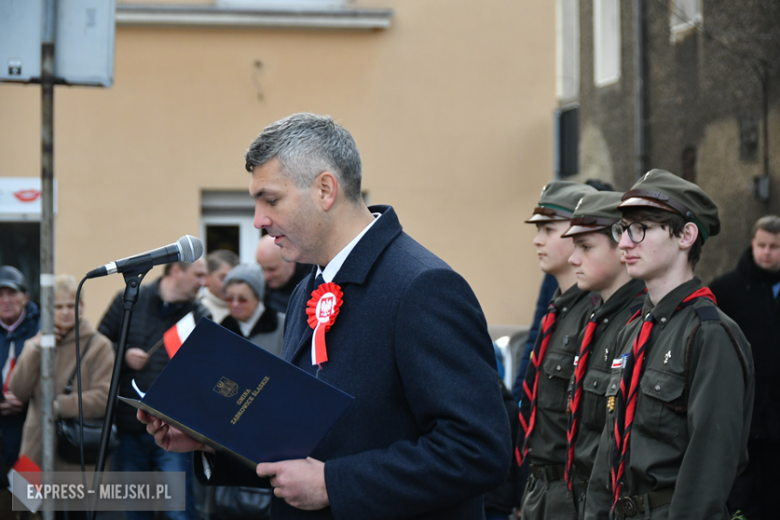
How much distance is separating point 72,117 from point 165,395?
22.5ft

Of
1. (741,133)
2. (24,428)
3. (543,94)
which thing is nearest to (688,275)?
(24,428)

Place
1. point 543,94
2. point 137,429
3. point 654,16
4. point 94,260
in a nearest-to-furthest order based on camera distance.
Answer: point 137,429, point 94,260, point 543,94, point 654,16

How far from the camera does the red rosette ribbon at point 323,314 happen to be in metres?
2.32

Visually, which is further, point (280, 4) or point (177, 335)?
point (280, 4)

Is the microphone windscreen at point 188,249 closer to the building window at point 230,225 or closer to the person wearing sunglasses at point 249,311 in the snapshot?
the person wearing sunglasses at point 249,311

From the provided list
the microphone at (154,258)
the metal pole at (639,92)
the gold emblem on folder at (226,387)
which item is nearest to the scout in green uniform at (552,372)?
the microphone at (154,258)

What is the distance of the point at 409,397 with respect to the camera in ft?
7.13

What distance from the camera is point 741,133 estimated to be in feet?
34.9

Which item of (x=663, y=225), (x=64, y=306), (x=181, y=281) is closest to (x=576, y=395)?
(x=663, y=225)

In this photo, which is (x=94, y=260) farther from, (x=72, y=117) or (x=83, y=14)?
(x=83, y=14)

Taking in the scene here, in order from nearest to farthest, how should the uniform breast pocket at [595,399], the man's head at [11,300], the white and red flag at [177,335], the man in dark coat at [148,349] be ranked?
the white and red flag at [177,335], the uniform breast pocket at [595,399], the man in dark coat at [148,349], the man's head at [11,300]

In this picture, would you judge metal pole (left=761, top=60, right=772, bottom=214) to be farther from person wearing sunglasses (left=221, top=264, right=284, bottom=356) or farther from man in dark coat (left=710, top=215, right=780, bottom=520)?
person wearing sunglasses (left=221, top=264, right=284, bottom=356)

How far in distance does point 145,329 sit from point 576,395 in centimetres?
323

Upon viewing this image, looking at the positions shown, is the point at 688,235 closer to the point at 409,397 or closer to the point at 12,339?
the point at 409,397
